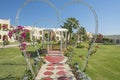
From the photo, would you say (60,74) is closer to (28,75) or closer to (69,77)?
(69,77)

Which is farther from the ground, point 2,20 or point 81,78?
point 2,20

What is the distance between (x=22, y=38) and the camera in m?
13.0

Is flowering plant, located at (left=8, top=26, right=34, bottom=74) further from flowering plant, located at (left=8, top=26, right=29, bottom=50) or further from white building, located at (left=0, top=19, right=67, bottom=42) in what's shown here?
white building, located at (left=0, top=19, right=67, bottom=42)

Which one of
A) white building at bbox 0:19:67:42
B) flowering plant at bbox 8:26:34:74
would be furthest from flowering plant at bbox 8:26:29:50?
white building at bbox 0:19:67:42

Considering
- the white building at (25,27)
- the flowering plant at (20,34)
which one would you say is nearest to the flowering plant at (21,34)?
the flowering plant at (20,34)

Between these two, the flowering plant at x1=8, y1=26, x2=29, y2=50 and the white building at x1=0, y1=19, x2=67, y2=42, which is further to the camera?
the white building at x1=0, y1=19, x2=67, y2=42

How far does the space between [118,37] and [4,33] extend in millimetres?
46542

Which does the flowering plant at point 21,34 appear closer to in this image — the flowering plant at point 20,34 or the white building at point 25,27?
the flowering plant at point 20,34

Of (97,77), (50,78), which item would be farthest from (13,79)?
(97,77)

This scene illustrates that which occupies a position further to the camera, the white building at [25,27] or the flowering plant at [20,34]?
the white building at [25,27]

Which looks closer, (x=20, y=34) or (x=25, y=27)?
(x=20, y=34)

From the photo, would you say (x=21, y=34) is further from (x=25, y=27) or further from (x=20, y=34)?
(x=25, y=27)

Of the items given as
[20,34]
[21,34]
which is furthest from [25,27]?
[21,34]

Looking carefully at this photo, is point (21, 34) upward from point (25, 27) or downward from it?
downward
